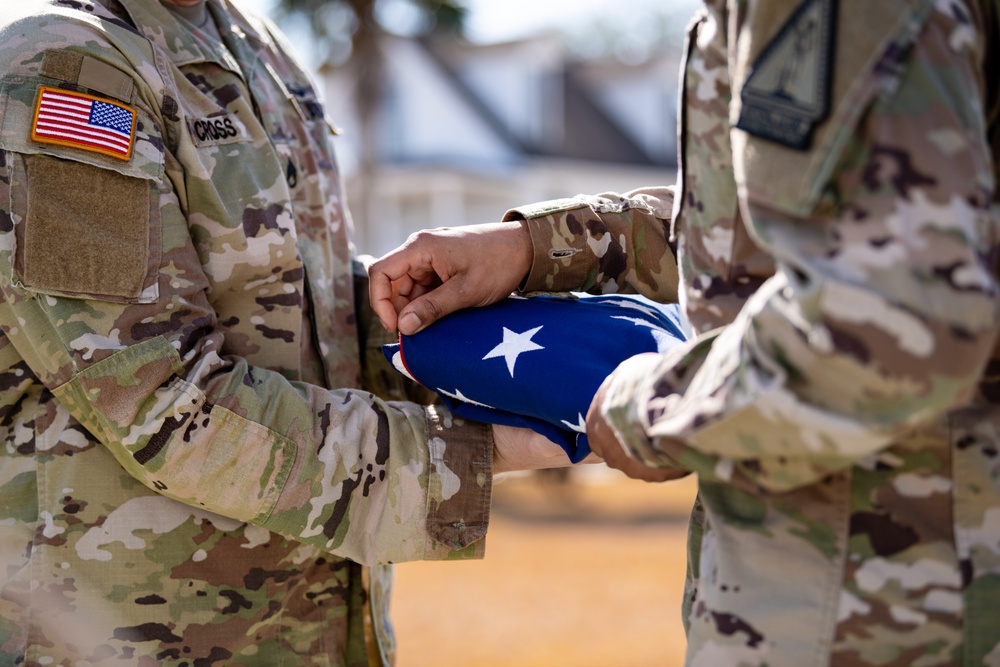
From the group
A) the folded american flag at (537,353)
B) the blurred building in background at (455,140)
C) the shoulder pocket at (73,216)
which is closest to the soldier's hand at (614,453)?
the folded american flag at (537,353)

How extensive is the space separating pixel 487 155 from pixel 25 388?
19.5 metres

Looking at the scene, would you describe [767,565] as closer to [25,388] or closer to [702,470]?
[702,470]

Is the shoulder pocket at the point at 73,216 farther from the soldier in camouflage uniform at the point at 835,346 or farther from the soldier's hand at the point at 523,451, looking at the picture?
the soldier in camouflage uniform at the point at 835,346

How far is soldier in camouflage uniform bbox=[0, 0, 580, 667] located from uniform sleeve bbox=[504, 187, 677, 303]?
0.39 m

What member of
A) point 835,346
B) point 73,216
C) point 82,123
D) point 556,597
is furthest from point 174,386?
point 556,597

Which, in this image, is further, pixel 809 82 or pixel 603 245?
pixel 603 245

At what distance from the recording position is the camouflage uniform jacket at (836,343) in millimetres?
1341

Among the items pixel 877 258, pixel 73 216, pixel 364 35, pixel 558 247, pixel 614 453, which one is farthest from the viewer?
pixel 364 35

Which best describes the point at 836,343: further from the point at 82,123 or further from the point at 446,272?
the point at 82,123

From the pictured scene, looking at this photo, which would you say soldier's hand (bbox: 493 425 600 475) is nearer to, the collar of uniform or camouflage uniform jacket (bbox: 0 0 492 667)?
camouflage uniform jacket (bbox: 0 0 492 667)

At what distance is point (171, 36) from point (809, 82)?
59.0 inches

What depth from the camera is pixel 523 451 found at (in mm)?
2283

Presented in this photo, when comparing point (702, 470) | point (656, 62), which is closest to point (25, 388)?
point (702, 470)

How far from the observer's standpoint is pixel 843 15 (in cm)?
138
